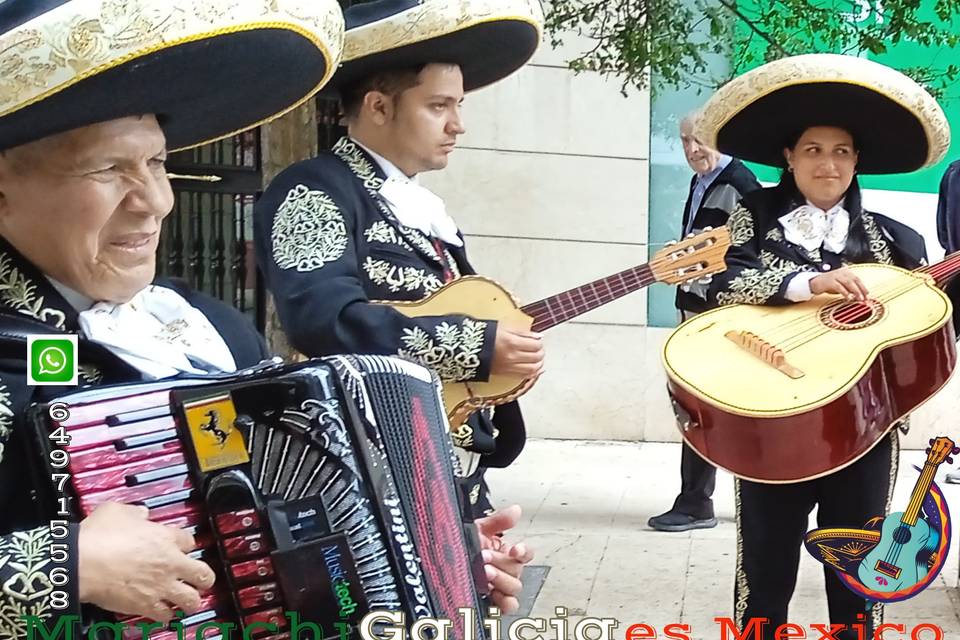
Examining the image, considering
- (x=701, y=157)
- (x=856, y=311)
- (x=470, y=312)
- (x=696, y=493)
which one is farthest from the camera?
(x=696, y=493)

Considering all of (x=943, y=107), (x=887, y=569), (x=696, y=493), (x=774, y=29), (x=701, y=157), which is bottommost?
(x=696, y=493)

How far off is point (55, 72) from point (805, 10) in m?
3.94

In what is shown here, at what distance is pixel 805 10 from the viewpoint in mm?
4781

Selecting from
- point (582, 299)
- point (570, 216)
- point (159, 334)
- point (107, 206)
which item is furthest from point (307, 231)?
point (570, 216)

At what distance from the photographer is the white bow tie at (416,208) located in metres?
2.90

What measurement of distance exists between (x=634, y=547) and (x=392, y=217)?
266 cm

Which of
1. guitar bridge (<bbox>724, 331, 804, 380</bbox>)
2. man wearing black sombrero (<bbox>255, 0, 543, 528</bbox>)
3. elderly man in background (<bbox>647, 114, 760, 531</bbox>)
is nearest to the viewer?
man wearing black sombrero (<bbox>255, 0, 543, 528</bbox>)

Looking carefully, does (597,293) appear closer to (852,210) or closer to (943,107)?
(852,210)

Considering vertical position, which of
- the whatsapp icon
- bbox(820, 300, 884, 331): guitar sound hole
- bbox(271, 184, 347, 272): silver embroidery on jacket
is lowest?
bbox(820, 300, 884, 331): guitar sound hole

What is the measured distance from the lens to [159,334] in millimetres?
1701

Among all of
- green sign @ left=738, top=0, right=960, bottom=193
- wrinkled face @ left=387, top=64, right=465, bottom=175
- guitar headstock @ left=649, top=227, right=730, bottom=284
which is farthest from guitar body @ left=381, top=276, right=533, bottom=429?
green sign @ left=738, top=0, right=960, bottom=193

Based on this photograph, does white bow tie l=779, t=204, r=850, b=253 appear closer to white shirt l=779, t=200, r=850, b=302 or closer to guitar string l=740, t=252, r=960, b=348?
white shirt l=779, t=200, r=850, b=302

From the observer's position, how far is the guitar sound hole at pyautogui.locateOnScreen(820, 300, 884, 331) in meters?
3.10

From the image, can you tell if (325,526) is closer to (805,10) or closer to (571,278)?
(805,10)
